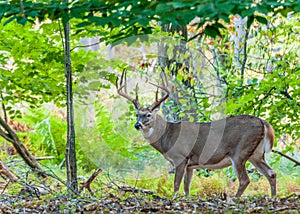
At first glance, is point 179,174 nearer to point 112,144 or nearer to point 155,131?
point 155,131

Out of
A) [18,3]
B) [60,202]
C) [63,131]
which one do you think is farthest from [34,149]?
[18,3]

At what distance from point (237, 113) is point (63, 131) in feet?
16.1

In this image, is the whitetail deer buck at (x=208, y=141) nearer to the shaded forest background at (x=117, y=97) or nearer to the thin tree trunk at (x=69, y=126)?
the shaded forest background at (x=117, y=97)

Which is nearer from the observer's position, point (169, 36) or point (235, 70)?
point (169, 36)

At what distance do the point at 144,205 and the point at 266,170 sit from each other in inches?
76.3

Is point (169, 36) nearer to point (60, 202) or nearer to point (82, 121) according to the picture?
point (82, 121)

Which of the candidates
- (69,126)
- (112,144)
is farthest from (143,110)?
(69,126)

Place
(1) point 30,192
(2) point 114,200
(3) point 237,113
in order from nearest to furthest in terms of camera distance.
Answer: (2) point 114,200 < (1) point 30,192 < (3) point 237,113

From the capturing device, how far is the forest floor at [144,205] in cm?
387

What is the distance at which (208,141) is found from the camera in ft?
19.2

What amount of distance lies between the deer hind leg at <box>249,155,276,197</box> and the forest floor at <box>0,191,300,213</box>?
104 centimetres

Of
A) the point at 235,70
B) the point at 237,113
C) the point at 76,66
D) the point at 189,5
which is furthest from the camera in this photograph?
the point at 235,70

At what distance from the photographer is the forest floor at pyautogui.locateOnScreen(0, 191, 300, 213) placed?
3.87 m

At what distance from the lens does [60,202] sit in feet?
14.5
